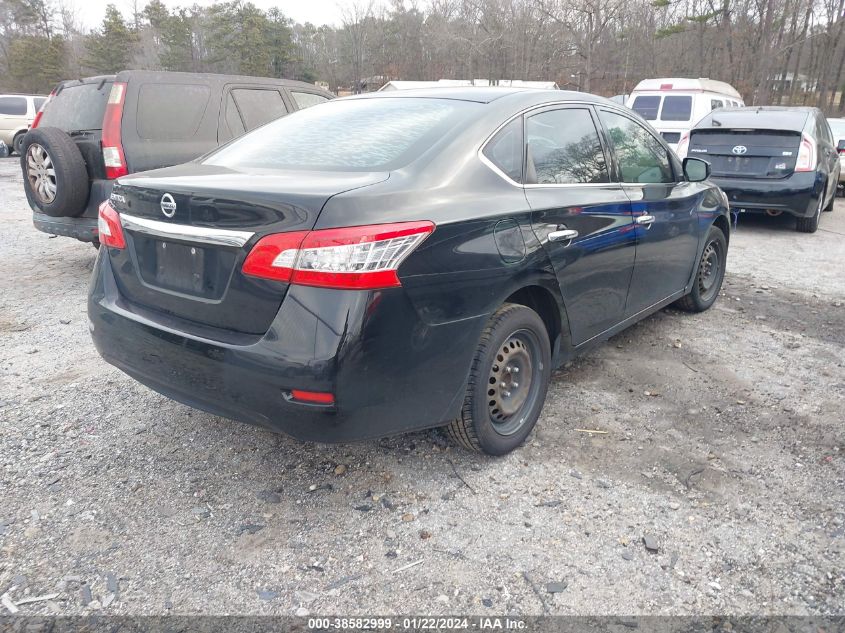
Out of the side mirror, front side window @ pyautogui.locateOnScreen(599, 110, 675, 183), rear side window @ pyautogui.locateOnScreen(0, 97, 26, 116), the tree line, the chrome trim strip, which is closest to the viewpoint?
the chrome trim strip

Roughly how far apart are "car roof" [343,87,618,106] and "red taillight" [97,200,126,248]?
4.77ft

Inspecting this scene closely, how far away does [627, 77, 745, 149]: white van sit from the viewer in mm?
14023

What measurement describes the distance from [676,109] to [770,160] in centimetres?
699

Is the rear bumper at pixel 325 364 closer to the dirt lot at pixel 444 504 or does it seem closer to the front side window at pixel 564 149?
the dirt lot at pixel 444 504

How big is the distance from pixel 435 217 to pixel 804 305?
4403 mm

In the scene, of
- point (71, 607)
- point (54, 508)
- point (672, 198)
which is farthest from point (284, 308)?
point (672, 198)

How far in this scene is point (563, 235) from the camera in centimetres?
297

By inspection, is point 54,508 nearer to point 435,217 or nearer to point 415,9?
point 435,217

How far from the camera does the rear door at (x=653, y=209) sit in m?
3.71

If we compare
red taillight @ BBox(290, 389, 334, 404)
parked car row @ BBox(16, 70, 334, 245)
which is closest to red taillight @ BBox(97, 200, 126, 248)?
red taillight @ BBox(290, 389, 334, 404)

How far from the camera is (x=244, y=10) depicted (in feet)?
141

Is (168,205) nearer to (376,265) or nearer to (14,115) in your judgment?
(376,265)

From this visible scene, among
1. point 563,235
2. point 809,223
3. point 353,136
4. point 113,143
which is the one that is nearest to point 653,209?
point 563,235

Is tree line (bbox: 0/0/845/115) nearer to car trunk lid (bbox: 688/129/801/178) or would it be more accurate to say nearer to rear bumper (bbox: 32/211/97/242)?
car trunk lid (bbox: 688/129/801/178)
